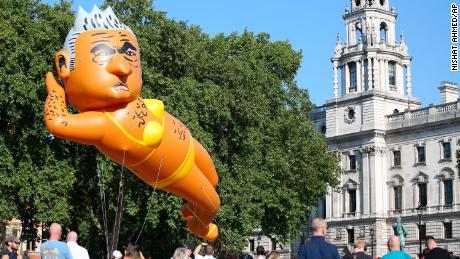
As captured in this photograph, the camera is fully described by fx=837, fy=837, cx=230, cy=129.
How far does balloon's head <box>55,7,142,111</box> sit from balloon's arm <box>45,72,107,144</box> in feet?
0.93

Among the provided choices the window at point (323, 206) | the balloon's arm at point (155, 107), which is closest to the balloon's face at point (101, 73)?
the balloon's arm at point (155, 107)

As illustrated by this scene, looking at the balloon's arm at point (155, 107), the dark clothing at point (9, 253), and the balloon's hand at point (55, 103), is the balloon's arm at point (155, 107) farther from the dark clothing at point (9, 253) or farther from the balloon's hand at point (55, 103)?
the dark clothing at point (9, 253)

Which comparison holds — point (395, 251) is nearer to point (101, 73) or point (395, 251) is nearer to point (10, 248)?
point (101, 73)

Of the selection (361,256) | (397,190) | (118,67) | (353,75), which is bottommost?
(361,256)

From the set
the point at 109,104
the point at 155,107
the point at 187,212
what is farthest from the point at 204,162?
the point at 109,104

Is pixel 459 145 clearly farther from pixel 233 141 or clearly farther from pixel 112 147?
pixel 112 147

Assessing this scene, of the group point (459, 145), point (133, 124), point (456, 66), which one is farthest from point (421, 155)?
point (133, 124)

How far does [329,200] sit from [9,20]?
4923 cm

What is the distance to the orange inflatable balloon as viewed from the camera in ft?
55.1

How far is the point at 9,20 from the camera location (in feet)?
110

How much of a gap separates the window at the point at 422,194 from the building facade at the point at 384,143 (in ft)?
0.17

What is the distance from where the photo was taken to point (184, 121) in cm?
3494

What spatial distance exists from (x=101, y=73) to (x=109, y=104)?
0.66 metres

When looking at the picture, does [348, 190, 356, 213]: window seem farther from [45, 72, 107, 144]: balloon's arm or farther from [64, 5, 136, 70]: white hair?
[45, 72, 107, 144]: balloon's arm
